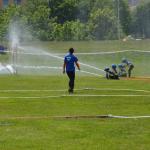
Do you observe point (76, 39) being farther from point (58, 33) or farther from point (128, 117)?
point (128, 117)

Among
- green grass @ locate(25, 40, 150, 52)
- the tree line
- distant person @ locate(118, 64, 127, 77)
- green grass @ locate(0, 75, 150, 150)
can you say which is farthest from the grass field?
the tree line

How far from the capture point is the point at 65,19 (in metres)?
98.3

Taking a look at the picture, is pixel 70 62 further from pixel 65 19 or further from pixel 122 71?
pixel 65 19

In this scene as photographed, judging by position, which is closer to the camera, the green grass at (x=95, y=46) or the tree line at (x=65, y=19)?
the green grass at (x=95, y=46)

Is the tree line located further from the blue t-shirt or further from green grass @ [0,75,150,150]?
green grass @ [0,75,150,150]

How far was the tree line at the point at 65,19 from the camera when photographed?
8319 cm

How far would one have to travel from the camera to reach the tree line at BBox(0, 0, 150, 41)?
83.2 meters

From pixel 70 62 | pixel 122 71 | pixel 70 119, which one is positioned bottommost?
pixel 122 71

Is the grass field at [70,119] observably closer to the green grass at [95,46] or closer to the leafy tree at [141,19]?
the green grass at [95,46]

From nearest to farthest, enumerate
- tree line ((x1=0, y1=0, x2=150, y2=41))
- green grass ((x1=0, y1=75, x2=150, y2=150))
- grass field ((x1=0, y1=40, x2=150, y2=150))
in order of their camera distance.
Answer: green grass ((x1=0, y1=75, x2=150, y2=150)) < grass field ((x1=0, y1=40, x2=150, y2=150)) < tree line ((x1=0, y1=0, x2=150, y2=41))

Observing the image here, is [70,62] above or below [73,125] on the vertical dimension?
above

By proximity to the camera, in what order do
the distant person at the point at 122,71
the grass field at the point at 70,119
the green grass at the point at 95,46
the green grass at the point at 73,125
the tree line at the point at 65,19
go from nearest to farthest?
the green grass at the point at 73,125, the grass field at the point at 70,119, the distant person at the point at 122,71, the green grass at the point at 95,46, the tree line at the point at 65,19

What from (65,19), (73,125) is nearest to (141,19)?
(65,19)

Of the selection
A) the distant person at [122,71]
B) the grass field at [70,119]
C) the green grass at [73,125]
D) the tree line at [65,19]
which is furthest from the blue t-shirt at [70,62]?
the tree line at [65,19]
